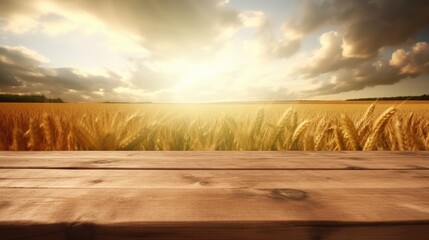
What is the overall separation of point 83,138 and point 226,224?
4.24 feet

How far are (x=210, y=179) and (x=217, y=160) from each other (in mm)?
213

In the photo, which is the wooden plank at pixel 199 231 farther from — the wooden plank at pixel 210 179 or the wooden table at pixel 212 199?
the wooden plank at pixel 210 179

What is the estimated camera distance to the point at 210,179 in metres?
0.70

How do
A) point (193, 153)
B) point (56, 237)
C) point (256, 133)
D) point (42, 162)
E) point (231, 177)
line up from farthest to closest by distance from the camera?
point (256, 133), point (193, 153), point (42, 162), point (231, 177), point (56, 237)

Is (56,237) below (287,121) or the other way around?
below

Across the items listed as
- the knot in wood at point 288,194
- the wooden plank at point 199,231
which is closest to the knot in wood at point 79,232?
the wooden plank at point 199,231

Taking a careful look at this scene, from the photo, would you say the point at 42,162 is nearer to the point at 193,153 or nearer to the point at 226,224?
the point at 193,153

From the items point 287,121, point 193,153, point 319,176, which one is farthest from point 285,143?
point 319,176

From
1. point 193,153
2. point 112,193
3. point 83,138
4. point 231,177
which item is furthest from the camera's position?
point 83,138

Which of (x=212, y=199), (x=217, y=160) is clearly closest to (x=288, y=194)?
(x=212, y=199)

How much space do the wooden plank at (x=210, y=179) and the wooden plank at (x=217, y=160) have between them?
5 centimetres

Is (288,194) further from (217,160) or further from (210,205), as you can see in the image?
(217,160)

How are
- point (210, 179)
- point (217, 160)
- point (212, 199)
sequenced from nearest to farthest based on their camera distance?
1. point (212, 199)
2. point (210, 179)
3. point (217, 160)

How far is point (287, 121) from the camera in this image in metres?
1.79
